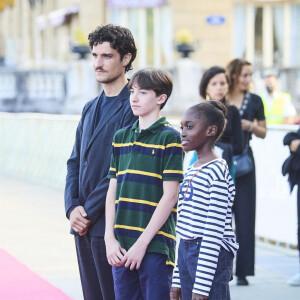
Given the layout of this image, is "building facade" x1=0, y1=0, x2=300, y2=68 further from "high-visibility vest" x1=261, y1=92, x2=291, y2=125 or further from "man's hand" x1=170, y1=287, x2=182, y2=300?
"man's hand" x1=170, y1=287, x2=182, y2=300

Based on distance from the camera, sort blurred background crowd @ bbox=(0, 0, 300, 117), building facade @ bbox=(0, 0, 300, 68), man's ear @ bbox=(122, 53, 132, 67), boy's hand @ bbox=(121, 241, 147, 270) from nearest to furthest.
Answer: boy's hand @ bbox=(121, 241, 147, 270) < man's ear @ bbox=(122, 53, 132, 67) < blurred background crowd @ bbox=(0, 0, 300, 117) < building facade @ bbox=(0, 0, 300, 68)

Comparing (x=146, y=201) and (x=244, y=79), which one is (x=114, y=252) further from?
(x=244, y=79)

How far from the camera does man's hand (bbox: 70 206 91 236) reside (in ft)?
16.1

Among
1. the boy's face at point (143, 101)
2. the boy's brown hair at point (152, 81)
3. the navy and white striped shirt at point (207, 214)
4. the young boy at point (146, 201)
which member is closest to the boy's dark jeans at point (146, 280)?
the young boy at point (146, 201)

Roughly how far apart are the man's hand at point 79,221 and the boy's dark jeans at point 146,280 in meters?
0.39

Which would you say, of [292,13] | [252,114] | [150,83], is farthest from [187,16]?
[150,83]

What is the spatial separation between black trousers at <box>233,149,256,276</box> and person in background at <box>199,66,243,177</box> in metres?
0.43

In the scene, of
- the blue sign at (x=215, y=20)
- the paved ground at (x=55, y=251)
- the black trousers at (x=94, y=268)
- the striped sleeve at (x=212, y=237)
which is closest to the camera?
the striped sleeve at (x=212, y=237)

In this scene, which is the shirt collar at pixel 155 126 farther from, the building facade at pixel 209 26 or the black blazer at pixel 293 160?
the building facade at pixel 209 26

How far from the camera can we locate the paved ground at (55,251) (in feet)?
26.3

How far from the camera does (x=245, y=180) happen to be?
7930 mm

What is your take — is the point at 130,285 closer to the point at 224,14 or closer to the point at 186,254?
the point at 186,254

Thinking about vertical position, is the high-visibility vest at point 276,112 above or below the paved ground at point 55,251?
above

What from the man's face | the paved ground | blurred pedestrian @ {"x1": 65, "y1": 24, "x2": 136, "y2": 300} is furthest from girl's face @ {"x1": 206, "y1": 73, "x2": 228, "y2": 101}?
the man's face
